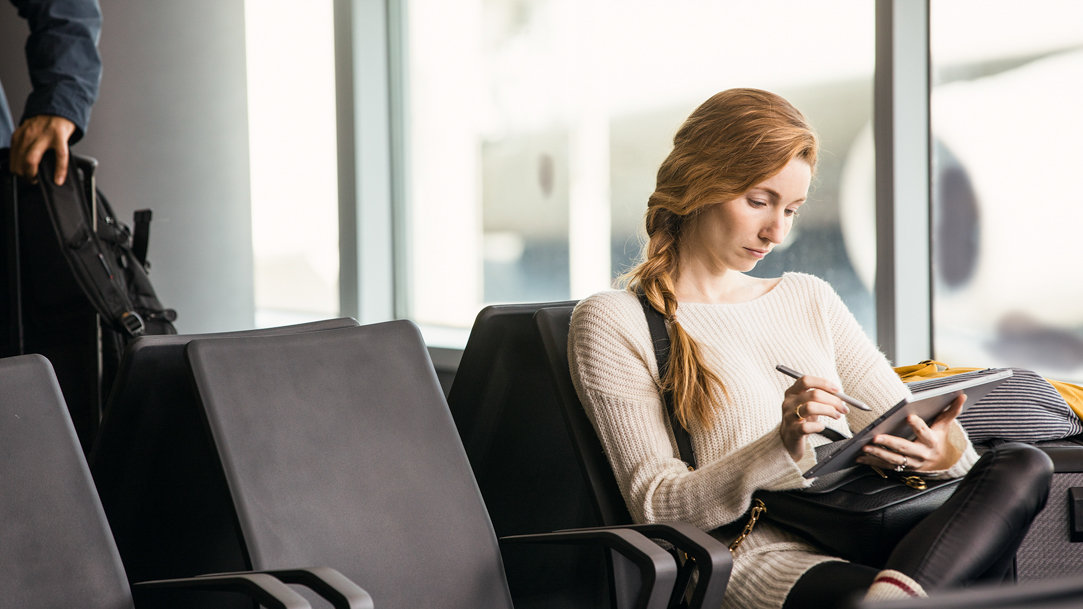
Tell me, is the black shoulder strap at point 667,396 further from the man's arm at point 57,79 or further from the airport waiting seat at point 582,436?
the man's arm at point 57,79

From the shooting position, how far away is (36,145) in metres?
2.22

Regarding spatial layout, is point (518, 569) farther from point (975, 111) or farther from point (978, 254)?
point (975, 111)

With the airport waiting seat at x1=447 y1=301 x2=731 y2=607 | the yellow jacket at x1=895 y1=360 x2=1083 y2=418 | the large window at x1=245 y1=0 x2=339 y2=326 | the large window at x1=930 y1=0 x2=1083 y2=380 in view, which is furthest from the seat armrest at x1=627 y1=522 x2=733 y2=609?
the large window at x1=245 y1=0 x2=339 y2=326

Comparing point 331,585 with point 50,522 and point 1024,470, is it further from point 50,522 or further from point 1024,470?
point 1024,470

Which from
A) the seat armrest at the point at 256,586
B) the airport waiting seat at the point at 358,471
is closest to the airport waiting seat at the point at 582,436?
the airport waiting seat at the point at 358,471

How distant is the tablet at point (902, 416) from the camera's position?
1.36m

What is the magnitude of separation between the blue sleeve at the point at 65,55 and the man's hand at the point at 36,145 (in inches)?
2.4

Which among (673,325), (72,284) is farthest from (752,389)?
(72,284)

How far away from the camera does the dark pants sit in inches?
49.8

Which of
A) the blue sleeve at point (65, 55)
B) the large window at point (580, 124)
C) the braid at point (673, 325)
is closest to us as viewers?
the braid at point (673, 325)

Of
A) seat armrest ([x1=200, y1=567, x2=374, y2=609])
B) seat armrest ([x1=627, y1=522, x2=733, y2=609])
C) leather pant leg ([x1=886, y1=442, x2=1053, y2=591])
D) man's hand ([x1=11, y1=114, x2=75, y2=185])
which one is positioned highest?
man's hand ([x1=11, y1=114, x2=75, y2=185])

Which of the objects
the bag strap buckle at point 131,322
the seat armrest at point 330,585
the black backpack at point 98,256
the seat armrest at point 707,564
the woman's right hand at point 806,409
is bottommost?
the seat armrest at point 707,564

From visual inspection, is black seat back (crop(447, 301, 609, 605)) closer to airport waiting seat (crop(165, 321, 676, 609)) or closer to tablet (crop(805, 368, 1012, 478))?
airport waiting seat (crop(165, 321, 676, 609))

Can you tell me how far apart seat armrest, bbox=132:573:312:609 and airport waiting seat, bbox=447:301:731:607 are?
65 centimetres
